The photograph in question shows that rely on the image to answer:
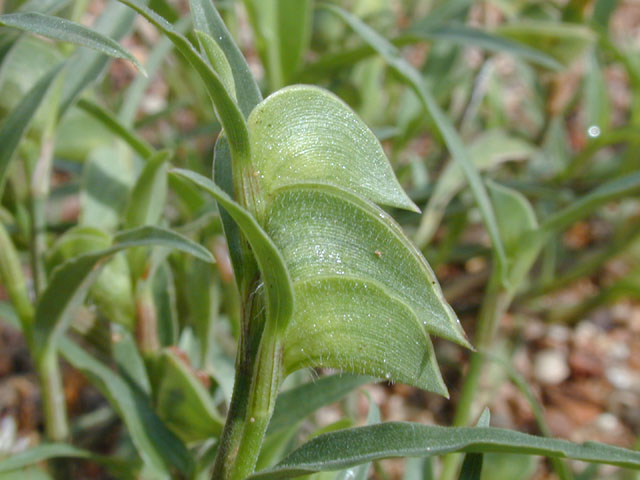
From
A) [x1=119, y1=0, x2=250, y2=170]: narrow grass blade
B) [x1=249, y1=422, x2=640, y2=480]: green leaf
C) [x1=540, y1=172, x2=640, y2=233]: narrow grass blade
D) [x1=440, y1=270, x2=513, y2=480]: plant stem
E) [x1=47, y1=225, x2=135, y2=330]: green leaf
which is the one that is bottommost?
[x1=440, y1=270, x2=513, y2=480]: plant stem

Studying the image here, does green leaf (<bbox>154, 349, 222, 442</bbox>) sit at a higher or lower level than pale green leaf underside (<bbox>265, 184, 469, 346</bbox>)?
lower

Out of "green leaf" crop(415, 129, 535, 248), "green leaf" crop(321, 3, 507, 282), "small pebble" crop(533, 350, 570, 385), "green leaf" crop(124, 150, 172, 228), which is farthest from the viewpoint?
"small pebble" crop(533, 350, 570, 385)

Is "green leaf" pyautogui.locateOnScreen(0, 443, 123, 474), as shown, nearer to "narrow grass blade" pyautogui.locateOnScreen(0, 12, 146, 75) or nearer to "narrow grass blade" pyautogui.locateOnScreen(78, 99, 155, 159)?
"narrow grass blade" pyautogui.locateOnScreen(78, 99, 155, 159)

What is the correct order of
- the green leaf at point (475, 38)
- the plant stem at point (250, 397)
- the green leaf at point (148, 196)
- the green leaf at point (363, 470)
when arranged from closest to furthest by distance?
the plant stem at point (250, 397)
the green leaf at point (363, 470)
the green leaf at point (148, 196)
the green leaf at point (475, 38)

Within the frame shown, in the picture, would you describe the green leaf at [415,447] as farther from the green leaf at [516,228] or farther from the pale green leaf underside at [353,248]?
the green leaf at [516,228]

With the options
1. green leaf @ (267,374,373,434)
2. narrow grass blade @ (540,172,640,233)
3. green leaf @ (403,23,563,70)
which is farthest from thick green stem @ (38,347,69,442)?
green leaf @ (403,23,563,70)

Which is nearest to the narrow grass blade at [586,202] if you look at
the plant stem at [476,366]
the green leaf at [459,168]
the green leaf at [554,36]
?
the plant stem at [476,366]
